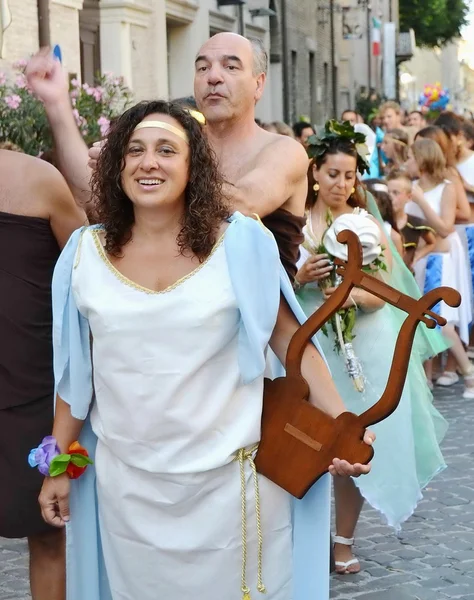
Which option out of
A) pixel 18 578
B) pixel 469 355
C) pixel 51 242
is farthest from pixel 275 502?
pixel 469 355

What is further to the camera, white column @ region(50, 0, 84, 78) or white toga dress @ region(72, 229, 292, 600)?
white column @ region(50, 0, 84, 78)

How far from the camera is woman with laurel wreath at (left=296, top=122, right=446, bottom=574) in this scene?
5.39m

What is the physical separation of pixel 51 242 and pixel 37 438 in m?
0.64

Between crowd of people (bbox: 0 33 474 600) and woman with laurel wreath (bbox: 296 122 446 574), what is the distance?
1.46 meters

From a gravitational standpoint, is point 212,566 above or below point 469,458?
above

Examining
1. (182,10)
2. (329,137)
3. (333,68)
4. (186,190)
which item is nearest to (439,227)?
(329,137)

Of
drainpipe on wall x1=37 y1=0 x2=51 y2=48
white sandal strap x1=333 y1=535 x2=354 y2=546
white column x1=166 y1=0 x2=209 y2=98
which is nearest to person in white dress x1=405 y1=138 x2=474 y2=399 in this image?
white sandal strap x1=333 y1=535 x2=354 y2=546

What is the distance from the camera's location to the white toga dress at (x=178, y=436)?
10.6 feet

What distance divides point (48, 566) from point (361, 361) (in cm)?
189

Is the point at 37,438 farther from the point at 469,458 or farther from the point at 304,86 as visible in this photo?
the point at 304,86

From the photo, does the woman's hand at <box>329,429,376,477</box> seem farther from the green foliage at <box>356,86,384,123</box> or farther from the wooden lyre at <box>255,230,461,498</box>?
the green foliage at <box>356,86,384,123</box>

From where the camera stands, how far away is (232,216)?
3465 mm

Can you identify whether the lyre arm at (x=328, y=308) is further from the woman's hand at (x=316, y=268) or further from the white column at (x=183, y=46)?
the white column at (x=183, y=46)

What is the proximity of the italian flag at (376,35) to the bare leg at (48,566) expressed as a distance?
41.8 m
